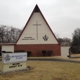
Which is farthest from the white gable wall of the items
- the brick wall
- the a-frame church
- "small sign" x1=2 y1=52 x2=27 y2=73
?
"small sign" x1=2 y1=52 x2=27 y2=73

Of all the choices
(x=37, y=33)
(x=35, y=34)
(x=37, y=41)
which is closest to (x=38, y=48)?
(x=37, y=41)

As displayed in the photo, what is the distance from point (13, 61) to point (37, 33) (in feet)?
57.6

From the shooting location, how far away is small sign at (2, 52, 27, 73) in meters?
11.3

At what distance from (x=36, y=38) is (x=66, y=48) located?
7593mm

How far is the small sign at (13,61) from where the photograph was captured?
37.1 feet

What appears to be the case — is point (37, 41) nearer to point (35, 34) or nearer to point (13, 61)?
point (35, 34)

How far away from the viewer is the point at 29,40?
95.4 feet

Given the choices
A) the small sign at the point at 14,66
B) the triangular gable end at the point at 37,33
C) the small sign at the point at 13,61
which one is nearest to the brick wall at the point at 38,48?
the triangular gable end at the point at 37,33

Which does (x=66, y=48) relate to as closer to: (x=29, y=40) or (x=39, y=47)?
(x=39, y=47)

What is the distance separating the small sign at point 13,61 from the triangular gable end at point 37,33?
52.0ft

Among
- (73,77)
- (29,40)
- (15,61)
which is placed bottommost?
(73,77)

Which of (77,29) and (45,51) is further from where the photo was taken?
(77,29)

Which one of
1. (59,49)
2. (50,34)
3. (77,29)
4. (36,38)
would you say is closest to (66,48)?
(59,49)

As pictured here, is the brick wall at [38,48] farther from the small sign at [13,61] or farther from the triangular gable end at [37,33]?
the small sign at [13,61]
